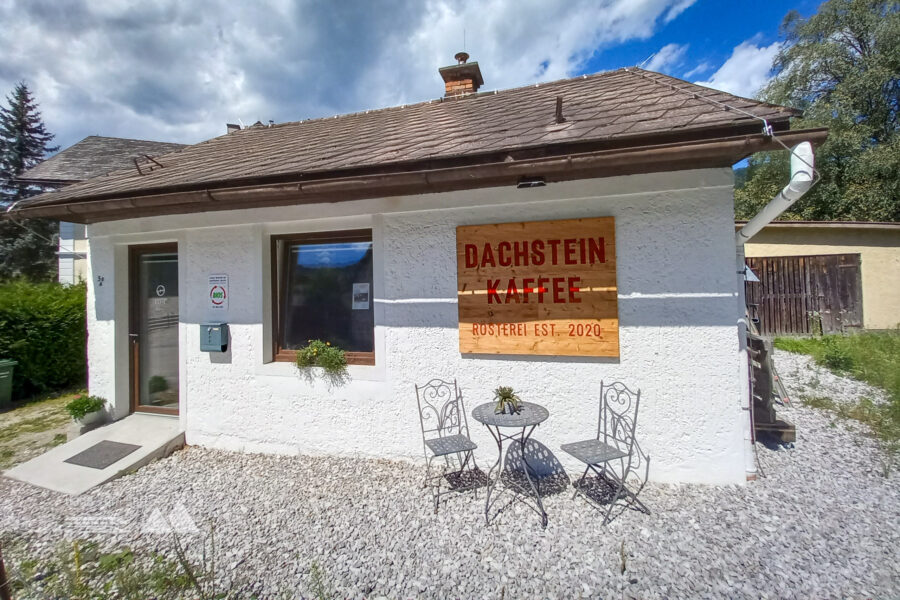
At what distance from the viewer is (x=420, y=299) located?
4156mm

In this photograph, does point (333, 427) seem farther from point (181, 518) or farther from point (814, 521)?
point (814, 521)

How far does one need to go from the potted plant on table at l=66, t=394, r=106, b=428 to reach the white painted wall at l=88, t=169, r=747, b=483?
0.61 feet

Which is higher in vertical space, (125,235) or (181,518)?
(125,235)

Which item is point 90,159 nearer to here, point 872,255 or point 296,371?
point 296,371

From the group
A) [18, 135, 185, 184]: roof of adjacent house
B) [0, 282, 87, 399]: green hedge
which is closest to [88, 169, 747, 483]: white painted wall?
[0, 282, 87, 399]: green hedge

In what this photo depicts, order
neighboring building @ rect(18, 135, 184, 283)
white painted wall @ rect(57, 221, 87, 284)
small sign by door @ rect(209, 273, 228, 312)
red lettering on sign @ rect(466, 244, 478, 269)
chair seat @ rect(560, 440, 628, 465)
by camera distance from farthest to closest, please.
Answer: white painted wall @ rect(57, 221, 87, 284) < neighboring building @ rect(18, 135, 184, 283) < small sign by door @ rect(209, 273, 228, 312) < red lettering on sign @ rect(466, 244, 478, 269) < chair seat @ rect(560, 440, 628, 465)

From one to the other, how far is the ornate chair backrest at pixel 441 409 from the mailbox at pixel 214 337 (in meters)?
2.50

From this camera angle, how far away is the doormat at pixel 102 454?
4238 mm

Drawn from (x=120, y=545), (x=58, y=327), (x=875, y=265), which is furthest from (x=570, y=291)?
(x=875, y=265)

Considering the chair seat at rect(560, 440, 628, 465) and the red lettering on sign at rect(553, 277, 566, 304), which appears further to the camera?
the red lettering on sign at rect(553, 277, 566, 304)

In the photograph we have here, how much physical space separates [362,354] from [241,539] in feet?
6.67

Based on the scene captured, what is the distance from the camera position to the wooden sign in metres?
3.68

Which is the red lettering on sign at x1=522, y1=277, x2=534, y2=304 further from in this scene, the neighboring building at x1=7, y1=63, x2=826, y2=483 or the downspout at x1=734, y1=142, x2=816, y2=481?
the downspout at x1=734, y1=142, x2=816, y2=481

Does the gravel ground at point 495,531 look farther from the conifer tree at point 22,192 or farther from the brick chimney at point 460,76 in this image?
the conifer tree at point 22,192
